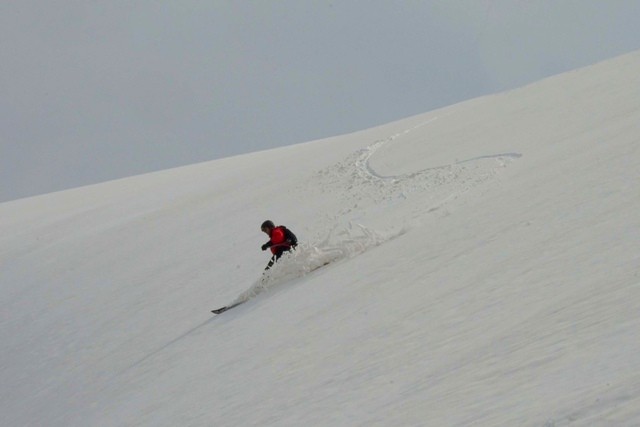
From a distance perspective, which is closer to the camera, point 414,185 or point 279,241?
point 279,241

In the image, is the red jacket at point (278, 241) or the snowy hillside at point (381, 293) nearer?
the snowy hillside at point (381, 293)

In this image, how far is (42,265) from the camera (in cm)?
1501

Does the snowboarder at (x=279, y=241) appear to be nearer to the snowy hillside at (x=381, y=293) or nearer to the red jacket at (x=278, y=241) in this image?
the red jacket at (x=278, y=241)

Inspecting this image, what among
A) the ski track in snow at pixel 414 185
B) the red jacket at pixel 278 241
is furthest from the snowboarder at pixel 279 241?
the ski track in snow at pixel 414 185

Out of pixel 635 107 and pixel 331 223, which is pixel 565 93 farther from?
pixel 331 223

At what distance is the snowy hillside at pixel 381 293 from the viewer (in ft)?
13.4

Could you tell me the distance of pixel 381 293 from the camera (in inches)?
265

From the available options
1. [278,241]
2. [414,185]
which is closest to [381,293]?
[278,241]

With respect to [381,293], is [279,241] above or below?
above

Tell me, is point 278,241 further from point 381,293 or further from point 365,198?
point 365,198

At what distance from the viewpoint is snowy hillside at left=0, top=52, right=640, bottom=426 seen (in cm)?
408

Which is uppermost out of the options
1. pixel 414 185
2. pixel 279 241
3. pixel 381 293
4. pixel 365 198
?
pixel 365 198

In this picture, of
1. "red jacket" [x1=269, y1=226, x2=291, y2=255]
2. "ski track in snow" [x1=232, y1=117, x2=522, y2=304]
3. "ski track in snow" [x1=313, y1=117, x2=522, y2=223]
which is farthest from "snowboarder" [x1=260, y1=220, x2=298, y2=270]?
"ski track in snow" [x1=313, y1=117, x2=522, y2=223]

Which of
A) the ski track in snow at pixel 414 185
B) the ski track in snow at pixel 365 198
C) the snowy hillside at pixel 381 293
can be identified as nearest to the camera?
the snowy hillside at pixel 381 293
